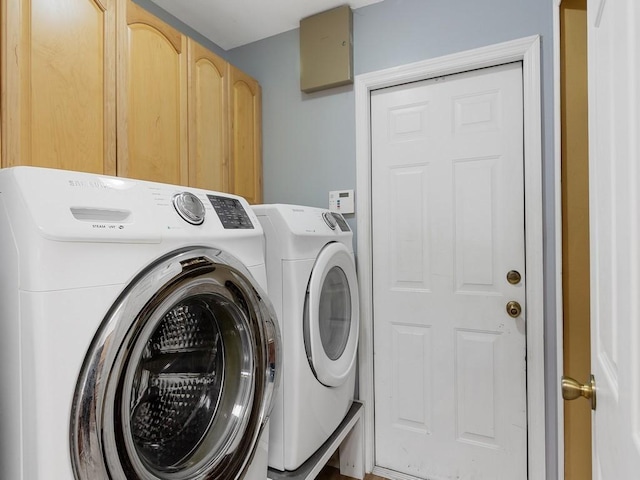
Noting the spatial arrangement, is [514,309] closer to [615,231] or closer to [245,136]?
[615,231]

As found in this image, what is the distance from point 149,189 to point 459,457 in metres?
1.80

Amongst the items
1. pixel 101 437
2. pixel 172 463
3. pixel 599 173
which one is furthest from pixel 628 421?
pixel 172 463

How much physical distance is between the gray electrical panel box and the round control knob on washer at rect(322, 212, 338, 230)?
2.49ft

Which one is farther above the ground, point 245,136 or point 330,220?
point 245,136

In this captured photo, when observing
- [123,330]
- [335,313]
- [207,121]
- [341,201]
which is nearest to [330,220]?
[341,201]

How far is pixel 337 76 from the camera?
1.86 metres

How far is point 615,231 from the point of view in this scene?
53 centimetres

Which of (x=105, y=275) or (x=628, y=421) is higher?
(x=105, y=275)

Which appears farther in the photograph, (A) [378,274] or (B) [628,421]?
(A) [378,274]

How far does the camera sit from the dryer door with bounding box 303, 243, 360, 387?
132cm

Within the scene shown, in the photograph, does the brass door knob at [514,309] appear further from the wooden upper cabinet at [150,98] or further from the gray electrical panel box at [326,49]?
the wooden upper cabinet at [150,98]

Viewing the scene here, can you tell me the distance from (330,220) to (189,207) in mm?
802

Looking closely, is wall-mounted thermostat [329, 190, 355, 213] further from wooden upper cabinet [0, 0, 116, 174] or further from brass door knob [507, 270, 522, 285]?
wooden upper cabinet [0, 0, 116, 174]

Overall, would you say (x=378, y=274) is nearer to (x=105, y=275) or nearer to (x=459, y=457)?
(x=459, y=457)
